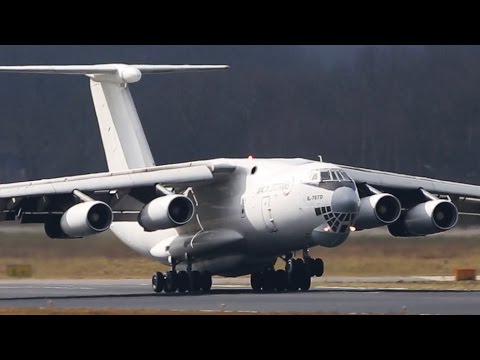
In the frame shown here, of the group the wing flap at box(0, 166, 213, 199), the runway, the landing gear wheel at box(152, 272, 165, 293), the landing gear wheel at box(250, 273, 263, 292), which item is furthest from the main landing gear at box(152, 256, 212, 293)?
the wing flap at box(0, 166, 213, 199)

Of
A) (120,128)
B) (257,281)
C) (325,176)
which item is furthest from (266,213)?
(120,128)

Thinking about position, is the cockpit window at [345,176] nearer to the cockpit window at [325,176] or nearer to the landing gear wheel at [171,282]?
the cockpit window at [325,176]

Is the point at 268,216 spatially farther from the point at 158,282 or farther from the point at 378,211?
the point at 158,282

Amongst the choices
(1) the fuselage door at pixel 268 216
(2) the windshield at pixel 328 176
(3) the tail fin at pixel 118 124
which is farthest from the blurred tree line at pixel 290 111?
(2) the windshield at pixel 328 176

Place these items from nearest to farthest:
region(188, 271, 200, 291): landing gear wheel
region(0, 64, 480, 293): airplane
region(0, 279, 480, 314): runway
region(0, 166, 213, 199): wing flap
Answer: region(0, 279, 480, 314): runway < region(0, 64, 480, 293): airplane < region(0, 166, 213, 199): wing flap < region(188, 271, 200, 291): landing gear wheel

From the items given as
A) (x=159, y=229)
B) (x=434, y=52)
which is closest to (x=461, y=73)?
(x=434, y=52)

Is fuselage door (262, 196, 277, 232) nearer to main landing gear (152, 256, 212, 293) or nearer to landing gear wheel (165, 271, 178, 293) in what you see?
main landing gear (152, 256, 212, 293)

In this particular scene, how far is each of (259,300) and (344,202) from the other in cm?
270

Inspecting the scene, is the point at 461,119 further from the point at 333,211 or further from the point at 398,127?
the point at 333,211

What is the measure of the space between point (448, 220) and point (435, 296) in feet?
12.2

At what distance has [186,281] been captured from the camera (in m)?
29.8

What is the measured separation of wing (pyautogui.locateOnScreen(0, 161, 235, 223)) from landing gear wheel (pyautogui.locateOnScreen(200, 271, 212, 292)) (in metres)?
1.75

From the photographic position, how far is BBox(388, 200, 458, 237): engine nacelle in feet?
96.6

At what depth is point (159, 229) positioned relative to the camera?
2834cm
